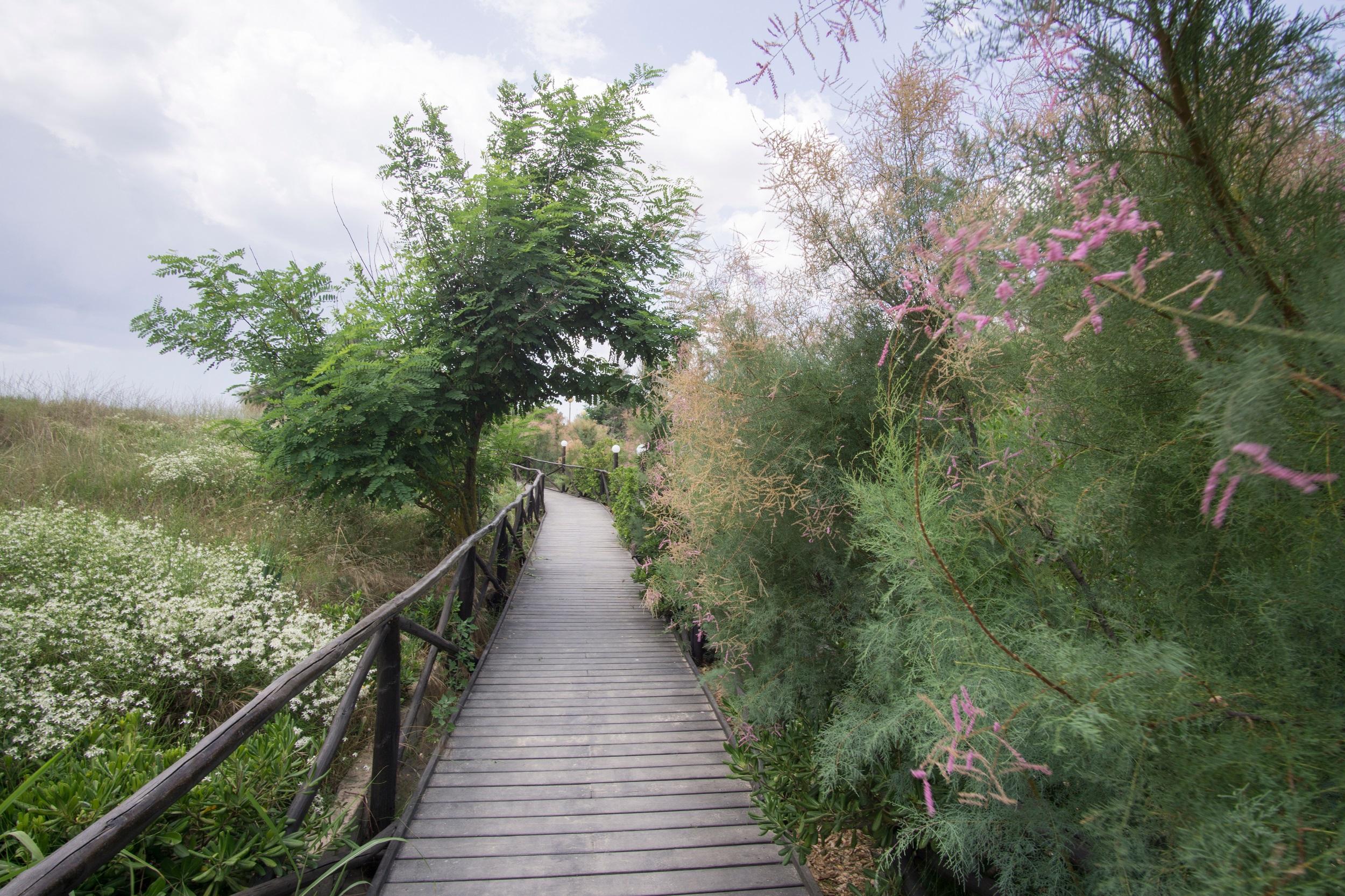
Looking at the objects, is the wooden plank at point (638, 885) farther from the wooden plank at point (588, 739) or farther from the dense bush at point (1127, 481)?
the wooden plank at point (588, 739)

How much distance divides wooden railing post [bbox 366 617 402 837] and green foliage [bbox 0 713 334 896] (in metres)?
0.39

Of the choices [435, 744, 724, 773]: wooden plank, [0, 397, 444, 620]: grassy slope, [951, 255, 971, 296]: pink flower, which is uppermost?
[951, 255, 971, 296]: pink flower

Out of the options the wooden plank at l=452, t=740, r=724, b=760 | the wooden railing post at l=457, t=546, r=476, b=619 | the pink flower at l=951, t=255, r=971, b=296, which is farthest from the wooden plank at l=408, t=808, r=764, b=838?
the pink flower at l=951, t=255, r=971, b=296

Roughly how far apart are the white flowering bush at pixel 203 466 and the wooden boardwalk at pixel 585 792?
4.11 meters

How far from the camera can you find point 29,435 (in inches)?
312

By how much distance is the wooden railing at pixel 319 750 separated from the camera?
1197 millimetres

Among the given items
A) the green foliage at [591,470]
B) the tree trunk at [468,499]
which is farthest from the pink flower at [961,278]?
the green foliage at [591,470]

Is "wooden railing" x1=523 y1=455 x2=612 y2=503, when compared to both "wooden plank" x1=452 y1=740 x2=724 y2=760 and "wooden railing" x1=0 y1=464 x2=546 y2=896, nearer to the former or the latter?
"wooden plank" x1=452 y1=740 x2=724 y2=760

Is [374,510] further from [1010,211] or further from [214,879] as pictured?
[1010,211]

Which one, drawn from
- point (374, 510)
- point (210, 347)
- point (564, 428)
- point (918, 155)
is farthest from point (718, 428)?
point (564, 428)

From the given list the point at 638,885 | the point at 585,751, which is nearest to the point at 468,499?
the point at 585,751

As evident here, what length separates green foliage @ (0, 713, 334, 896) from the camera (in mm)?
1715

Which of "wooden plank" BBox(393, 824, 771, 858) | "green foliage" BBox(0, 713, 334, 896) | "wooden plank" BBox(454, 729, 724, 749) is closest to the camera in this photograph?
"green foliage" BBox(0, 713, 334, 896)

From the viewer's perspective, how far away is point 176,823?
1848 millimetres
